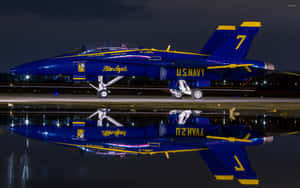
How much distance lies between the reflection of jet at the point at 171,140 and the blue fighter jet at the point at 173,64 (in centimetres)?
1055

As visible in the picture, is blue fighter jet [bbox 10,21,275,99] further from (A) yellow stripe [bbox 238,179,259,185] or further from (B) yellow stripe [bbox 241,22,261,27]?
(A) yellow stripe [bbox 238,179,259,185]

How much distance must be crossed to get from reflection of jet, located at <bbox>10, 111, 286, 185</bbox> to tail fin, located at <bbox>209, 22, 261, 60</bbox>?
12612mm

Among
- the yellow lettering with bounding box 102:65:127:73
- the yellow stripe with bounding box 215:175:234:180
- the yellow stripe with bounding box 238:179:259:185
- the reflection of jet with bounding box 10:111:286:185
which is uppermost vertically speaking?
the yellow lettering with bounding box 102:65:127:73

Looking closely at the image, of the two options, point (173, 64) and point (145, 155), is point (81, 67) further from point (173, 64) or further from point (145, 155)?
point (145, 155)

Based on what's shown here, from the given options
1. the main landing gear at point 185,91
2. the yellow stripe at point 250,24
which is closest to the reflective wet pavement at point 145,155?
the main landing gear at point 185,91

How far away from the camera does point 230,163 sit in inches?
233

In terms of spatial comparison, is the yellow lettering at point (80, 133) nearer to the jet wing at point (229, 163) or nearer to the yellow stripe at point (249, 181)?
the jet wing at point (229, 163)

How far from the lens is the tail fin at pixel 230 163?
518 centimetres

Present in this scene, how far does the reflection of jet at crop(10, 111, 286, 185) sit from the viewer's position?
5898 mm

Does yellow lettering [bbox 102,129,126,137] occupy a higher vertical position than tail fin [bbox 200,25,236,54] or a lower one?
lower

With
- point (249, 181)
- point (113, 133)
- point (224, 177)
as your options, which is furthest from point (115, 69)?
point (249, 181)

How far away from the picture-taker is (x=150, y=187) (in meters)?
4.75

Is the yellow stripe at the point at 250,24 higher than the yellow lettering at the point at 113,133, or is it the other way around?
the yellow stripe at the point at 250,24

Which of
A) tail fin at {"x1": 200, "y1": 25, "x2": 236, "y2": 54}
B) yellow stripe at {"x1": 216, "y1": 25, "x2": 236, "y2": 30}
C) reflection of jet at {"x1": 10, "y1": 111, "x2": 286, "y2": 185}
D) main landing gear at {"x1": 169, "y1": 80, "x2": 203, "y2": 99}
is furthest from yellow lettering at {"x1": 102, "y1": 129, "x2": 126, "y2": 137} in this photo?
yellow stripe at {"x1": 216, "y1": 25, "x2": 236, "y2": 30}
